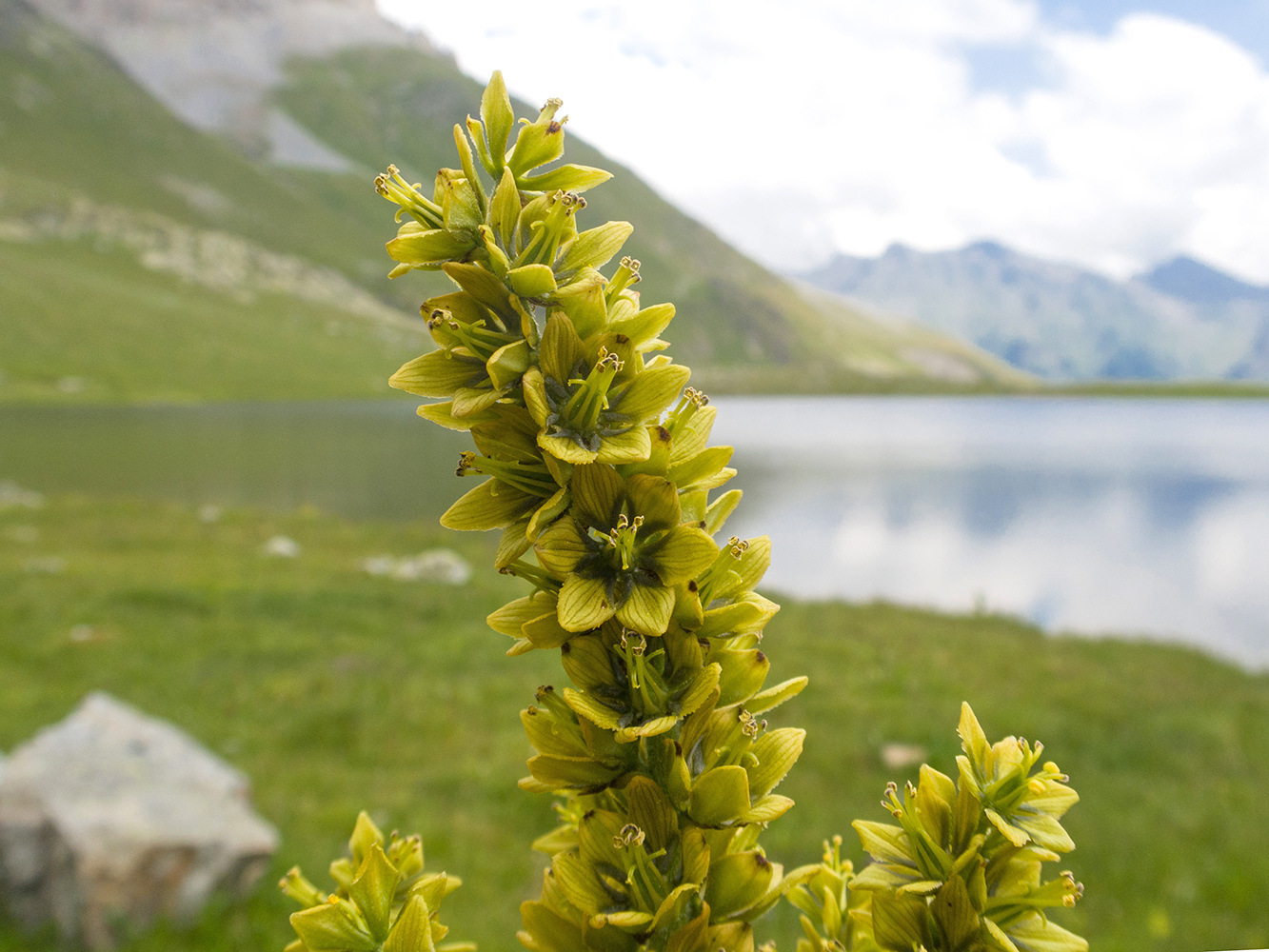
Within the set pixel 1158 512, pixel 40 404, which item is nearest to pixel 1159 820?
pixel 1158 512

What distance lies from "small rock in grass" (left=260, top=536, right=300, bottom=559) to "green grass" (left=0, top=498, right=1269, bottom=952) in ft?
7.85

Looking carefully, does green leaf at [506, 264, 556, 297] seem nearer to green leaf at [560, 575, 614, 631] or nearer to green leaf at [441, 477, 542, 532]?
green leaf at [441, 477, 542, 532]

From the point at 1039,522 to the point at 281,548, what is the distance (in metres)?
40.1

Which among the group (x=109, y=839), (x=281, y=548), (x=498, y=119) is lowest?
(x=281, y=548)

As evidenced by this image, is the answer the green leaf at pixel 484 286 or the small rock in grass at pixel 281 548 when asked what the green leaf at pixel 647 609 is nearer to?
the green leaf at pixel 484 286

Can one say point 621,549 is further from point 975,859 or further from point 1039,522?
point 1039,522

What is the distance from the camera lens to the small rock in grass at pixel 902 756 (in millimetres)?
11109

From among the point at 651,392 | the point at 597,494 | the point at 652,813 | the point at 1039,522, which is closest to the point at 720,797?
the point at 652,813

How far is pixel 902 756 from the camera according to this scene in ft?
36.9

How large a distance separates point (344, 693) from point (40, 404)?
99558 millimetres

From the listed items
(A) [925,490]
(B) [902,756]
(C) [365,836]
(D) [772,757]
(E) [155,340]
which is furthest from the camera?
(E) [155,340]

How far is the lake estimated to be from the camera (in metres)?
31.8

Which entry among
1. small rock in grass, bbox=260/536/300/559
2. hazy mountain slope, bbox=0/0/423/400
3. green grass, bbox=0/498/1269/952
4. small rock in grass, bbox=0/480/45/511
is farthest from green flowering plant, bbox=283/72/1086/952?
hazy mountain slope, bbox=0/0/423/400

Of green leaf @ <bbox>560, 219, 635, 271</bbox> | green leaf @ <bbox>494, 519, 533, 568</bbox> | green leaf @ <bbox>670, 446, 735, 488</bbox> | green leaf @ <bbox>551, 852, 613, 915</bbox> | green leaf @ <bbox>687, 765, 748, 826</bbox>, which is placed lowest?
green leaf @ <bbox>551, 852, 613, 915</bbox>
